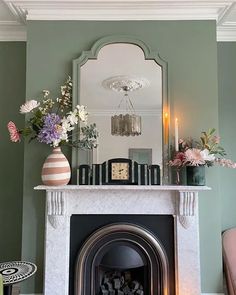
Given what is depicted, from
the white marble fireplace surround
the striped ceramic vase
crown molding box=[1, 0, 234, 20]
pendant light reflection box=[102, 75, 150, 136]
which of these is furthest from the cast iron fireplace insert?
crown molding box=[1, 0, 234, 20]

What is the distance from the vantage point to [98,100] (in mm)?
2789

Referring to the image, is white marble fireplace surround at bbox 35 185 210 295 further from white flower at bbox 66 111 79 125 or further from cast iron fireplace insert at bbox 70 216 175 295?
white flower at bbox 66 111 79 125

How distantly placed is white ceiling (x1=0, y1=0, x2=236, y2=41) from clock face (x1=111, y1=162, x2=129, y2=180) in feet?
4.63

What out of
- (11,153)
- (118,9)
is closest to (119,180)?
(11,153)

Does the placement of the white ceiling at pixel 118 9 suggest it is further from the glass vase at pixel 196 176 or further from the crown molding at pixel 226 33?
→ the glass vase at pixel 196 176

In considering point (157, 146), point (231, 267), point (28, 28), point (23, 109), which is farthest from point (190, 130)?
point (28, 28)

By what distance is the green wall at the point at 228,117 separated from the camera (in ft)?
10.2

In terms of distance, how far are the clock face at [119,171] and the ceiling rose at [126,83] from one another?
28.3 inches

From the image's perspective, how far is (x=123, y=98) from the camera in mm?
2809

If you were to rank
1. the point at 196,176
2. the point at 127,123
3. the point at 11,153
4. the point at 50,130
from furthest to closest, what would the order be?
the point at 11,153 → the point at 127,123 → the point at 196,176 → the point at 50,130

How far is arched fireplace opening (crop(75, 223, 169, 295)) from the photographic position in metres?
2.62

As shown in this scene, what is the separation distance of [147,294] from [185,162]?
1.23 metres

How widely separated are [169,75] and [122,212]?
1.33 metres

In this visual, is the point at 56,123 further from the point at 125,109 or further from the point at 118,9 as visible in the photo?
the point at 118,9
